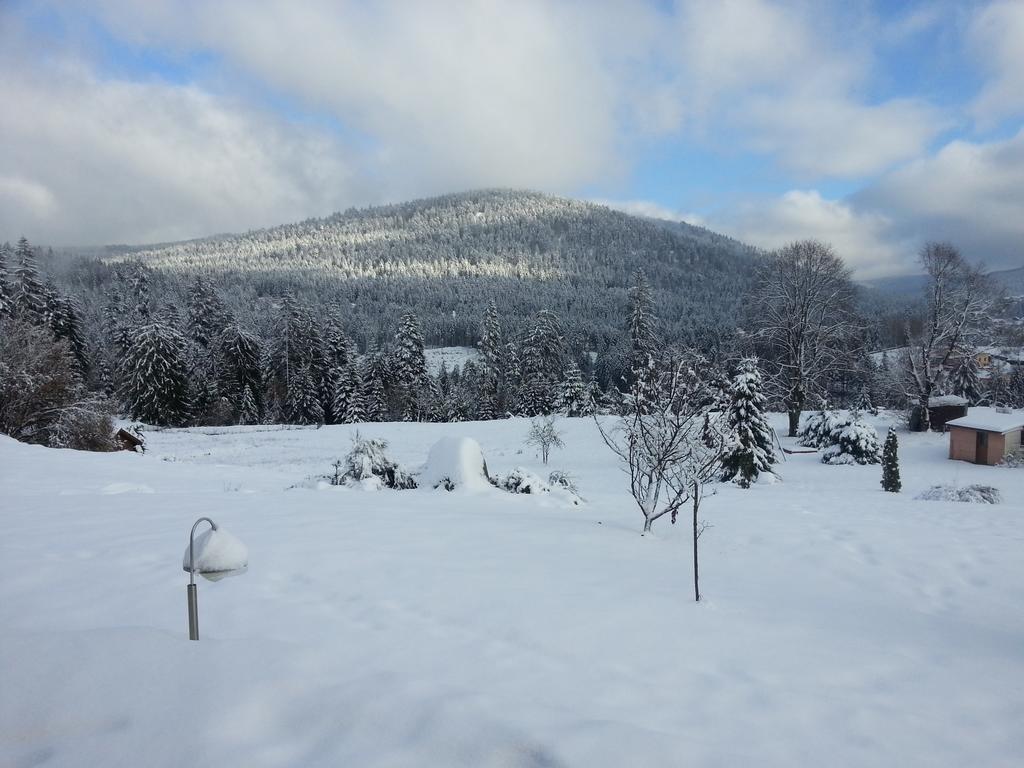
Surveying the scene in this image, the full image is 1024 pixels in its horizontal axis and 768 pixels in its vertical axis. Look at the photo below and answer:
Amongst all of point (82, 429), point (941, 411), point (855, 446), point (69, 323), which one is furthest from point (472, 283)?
point (855, 446)

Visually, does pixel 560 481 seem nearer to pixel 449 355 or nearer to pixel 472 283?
pixel 449 355

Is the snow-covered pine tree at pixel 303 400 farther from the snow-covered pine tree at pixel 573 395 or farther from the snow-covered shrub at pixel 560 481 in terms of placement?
the snow-covered shrub at pixel 560 481

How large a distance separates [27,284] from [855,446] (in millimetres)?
50156

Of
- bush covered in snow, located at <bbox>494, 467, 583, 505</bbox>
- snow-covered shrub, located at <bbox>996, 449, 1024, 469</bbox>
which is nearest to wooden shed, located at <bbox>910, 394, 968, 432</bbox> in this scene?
snow-covered shrub, located at <bbox>996, 449, 1024, 469</bbox>

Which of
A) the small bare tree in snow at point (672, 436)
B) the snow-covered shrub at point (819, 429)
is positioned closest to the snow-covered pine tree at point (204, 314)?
the small bare tree in snow at point (672, 436)

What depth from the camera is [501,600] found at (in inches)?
228

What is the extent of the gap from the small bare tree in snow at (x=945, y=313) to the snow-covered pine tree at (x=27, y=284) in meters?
52.4

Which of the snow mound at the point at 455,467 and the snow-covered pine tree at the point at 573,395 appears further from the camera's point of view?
the snow-covered pine tree at the point at 573,395

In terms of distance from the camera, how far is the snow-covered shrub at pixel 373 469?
14.3 meters

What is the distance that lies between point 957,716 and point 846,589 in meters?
3.34

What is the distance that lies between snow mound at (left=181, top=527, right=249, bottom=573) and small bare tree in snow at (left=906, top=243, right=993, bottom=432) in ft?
103

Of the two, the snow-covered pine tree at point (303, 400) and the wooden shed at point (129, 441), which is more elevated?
the snow-covered pine tree at point (303, 400)

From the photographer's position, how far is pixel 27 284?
3491 centimetres

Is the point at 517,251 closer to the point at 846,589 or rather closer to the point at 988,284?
the point at 988,284
